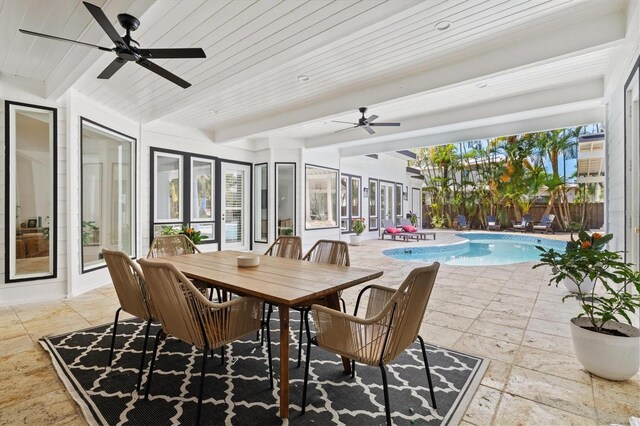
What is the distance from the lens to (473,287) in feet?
15.8

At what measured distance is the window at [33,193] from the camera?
400 centimetres

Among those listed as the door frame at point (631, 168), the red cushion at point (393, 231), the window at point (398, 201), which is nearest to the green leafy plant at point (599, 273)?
the door frame at point (631, 168)

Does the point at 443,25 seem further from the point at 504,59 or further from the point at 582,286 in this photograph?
the point at 582,286

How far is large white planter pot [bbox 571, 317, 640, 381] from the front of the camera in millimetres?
2139

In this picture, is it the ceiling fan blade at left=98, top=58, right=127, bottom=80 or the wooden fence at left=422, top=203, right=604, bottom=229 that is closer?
the ceiling fan blade at left=98, top=58, right=127, bottom=80

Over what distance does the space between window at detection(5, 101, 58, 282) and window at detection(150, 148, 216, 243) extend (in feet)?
6.85

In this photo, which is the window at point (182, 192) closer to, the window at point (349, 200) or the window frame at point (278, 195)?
the window frame at point (278, 195)

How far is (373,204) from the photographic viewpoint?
40.0 ft

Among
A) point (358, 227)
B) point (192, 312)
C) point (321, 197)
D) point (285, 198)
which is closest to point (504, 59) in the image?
point (192, 312)

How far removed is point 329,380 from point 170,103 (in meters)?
4.52

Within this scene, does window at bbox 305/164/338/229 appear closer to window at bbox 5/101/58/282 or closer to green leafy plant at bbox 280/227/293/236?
green leafy plant at bbox 280/227/293/236

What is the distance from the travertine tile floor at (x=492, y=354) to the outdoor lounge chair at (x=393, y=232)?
6.32 m

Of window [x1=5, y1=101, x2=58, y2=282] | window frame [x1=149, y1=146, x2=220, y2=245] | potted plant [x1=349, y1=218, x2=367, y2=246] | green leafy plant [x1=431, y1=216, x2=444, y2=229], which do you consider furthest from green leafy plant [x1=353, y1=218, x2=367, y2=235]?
window [x1=5, y1=101, x2=58, y2=282]

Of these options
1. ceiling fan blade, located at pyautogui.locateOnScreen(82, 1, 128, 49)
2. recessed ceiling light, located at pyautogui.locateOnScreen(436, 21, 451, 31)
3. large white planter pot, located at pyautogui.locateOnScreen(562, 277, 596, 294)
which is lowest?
large white planter pot, located at pyautogui.locateOnScreen(562, 277, 596, 294)
